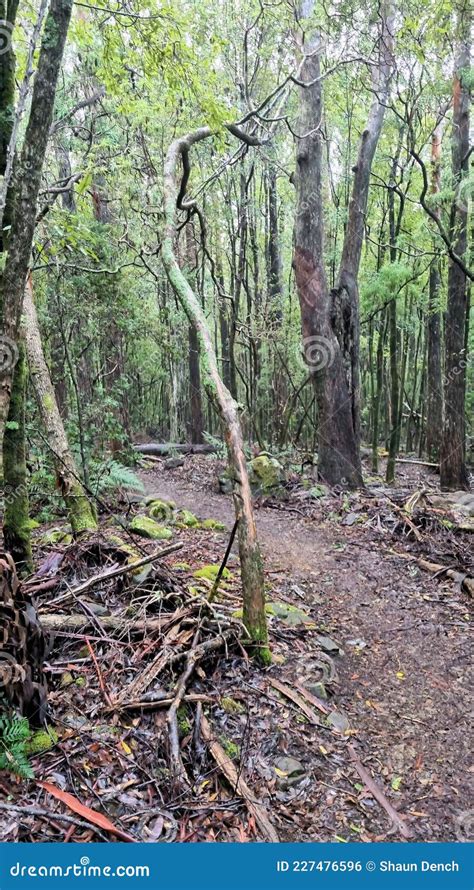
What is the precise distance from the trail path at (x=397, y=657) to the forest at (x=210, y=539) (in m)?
0.02

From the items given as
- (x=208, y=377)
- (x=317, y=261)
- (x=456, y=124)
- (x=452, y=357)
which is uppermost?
(x=456, y=124)

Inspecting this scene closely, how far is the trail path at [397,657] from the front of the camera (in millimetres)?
3082

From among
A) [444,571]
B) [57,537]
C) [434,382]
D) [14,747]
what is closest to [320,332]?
[444,571]

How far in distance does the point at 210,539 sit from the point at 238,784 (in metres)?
4.05

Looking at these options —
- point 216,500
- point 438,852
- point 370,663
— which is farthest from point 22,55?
point 438,852

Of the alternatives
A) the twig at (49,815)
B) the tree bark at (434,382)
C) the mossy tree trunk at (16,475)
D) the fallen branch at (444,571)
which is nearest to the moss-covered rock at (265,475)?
the fallen branch at (444,571)

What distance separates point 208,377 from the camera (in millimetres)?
3689

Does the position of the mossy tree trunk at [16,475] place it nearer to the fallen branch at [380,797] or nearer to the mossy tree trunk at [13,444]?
the mossy tree trunk at [13,444]

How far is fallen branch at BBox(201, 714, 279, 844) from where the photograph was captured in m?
2.46

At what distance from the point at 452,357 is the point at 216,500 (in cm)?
525

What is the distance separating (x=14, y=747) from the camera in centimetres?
233

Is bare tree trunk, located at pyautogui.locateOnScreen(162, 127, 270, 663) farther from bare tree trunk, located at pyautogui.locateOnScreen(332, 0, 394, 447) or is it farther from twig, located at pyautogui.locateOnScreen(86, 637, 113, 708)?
bare tree trunk, located at pyautogui.locateOnScreen(332, 0, 394, 447)

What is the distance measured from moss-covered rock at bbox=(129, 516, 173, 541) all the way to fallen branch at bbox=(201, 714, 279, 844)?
3.16 m

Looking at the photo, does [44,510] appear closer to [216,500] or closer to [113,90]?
[216,500]
